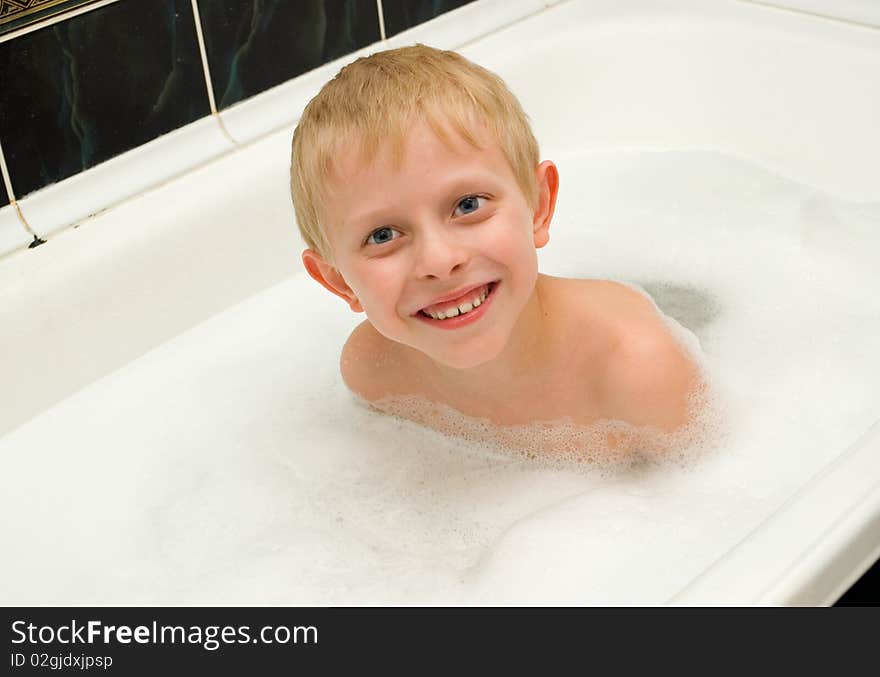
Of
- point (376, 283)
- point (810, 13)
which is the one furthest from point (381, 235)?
point (810, 13)

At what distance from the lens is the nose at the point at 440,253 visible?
39.8 inches

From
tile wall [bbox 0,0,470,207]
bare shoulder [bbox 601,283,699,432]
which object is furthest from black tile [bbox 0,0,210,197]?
bare shoulder [bbox 601,283,699,432]

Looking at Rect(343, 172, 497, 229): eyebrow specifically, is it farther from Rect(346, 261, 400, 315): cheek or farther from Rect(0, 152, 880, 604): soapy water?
Rect(0, 152, 880, 604): soapy water

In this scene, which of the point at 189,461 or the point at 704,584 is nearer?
the point at 704,584

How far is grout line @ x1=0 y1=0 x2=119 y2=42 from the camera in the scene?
1.27 m

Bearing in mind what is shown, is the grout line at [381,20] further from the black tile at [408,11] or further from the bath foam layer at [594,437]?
the bath foam layer at [594,437]

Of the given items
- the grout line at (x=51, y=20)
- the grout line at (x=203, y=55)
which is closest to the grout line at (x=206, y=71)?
the grout line at (x=203, y=55)

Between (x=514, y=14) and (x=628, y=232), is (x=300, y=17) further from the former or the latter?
(x=628, y=232)

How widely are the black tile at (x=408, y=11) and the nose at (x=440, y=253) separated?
2.35 feet
